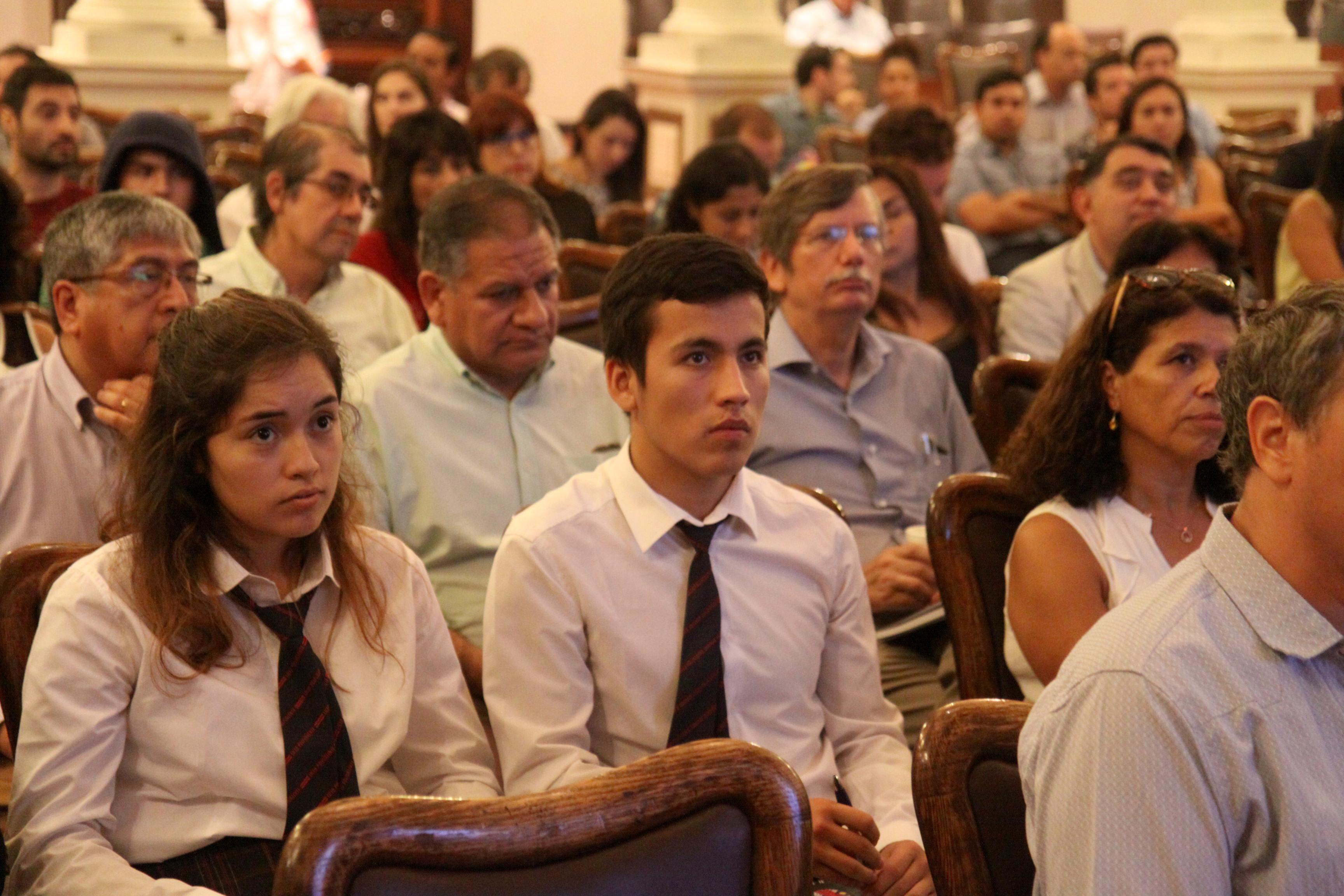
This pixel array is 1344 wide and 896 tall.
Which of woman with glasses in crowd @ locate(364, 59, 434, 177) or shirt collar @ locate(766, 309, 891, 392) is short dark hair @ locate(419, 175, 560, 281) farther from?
woman with glasses in crowd @ locate(364, 59, 434, 177)

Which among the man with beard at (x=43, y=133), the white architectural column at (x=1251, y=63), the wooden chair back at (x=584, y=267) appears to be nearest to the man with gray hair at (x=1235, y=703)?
the wooden chair back at (x=584, y=267)

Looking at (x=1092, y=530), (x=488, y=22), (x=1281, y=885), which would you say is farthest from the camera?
(x=488, y=22)

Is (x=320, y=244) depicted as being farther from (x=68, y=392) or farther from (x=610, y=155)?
(x=610, y=155)

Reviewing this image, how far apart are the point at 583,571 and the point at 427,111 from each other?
93.2 inches

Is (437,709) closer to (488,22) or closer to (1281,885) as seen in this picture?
(1281,885)

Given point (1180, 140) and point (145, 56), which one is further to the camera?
point (145, 56)

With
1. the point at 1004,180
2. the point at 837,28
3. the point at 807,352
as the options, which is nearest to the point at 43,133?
the point at 807,352

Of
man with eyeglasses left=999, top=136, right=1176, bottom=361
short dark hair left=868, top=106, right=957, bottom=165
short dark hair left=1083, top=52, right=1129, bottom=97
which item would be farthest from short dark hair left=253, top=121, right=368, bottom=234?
short dark hair left=1083, top=52, right=1129, bottom=97

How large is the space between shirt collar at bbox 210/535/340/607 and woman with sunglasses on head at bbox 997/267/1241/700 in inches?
34.0

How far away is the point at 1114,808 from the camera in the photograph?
1.19 meters

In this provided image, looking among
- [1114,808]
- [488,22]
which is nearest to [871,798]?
[1114,808]

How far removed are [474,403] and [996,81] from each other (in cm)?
423

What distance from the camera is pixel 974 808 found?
4.35ft

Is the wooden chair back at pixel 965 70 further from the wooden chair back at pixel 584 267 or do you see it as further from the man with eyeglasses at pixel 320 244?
the man with eyeglasses at pixel 320 244
